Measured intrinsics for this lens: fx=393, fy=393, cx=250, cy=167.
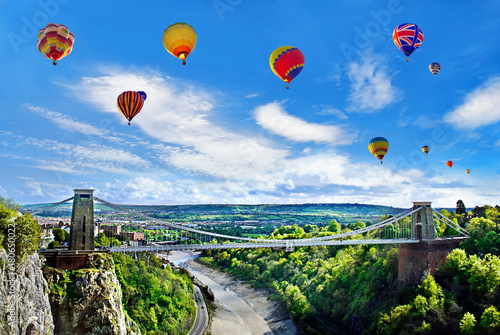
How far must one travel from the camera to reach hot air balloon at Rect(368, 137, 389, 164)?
81.9 ft

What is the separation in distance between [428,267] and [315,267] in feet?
40.3

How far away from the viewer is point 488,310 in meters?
18.4

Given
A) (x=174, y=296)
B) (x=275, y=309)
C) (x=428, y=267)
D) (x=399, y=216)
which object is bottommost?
(x=275, y=309)

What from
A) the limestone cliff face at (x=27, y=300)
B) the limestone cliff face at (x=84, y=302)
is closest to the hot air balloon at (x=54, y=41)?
the limestone cliff face at (x=27, y=300)

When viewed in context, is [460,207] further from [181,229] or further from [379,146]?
[181,229]

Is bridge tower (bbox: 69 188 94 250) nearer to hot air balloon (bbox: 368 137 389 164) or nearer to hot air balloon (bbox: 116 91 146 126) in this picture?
hot air balloon (bbox: 116 91 146 126)

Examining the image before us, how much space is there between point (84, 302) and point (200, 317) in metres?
12.2

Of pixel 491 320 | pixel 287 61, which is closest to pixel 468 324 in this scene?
pixel 491 320

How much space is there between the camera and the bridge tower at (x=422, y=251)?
23.4 m

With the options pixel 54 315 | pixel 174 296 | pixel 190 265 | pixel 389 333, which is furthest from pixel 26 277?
pixel 190 265

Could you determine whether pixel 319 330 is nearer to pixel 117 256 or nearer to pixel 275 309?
pixel 275 309

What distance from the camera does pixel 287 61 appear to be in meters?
21.0

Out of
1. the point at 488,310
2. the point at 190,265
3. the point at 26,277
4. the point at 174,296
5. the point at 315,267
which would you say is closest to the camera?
the point at 26,277

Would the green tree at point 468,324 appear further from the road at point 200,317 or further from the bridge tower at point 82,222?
the bridge tower at point 82,222
